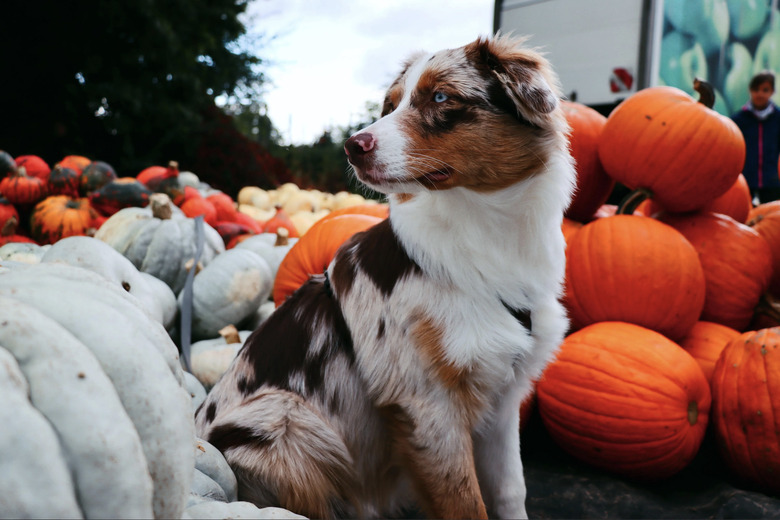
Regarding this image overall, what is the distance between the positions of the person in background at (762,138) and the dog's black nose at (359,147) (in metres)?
6.09

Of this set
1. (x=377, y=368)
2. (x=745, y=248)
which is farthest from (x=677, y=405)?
(x=377, y=368)

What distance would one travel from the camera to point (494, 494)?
1851 mm

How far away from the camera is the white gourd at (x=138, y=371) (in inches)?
34.6

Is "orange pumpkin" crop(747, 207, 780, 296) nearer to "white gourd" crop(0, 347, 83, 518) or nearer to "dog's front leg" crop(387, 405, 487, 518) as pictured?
"dog's front leg" crop(387, 405, 487, 518)

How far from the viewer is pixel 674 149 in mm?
2660

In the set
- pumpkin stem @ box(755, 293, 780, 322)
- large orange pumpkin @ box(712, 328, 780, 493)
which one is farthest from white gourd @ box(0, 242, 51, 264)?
pumpkin stem @ box(755, 293, 780, 322)

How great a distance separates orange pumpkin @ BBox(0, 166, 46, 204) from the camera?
412 centimetres

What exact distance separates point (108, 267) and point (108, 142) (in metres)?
6.08

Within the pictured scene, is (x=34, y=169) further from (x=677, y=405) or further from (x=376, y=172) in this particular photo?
(x=677, y=405)

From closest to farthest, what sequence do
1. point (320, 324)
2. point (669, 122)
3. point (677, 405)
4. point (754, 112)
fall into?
point (320, 324)
point (677, 405)
point (669, 122)
point (754, 112)

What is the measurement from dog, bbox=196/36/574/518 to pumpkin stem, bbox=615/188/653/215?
1.21 m

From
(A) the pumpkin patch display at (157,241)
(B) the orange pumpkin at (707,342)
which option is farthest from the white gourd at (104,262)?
(B) the orange pumpkin at (707,342)

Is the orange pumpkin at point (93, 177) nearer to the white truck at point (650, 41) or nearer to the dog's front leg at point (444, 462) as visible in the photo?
the dog's front leg at point (444, 462)

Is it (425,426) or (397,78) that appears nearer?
(425,426)
